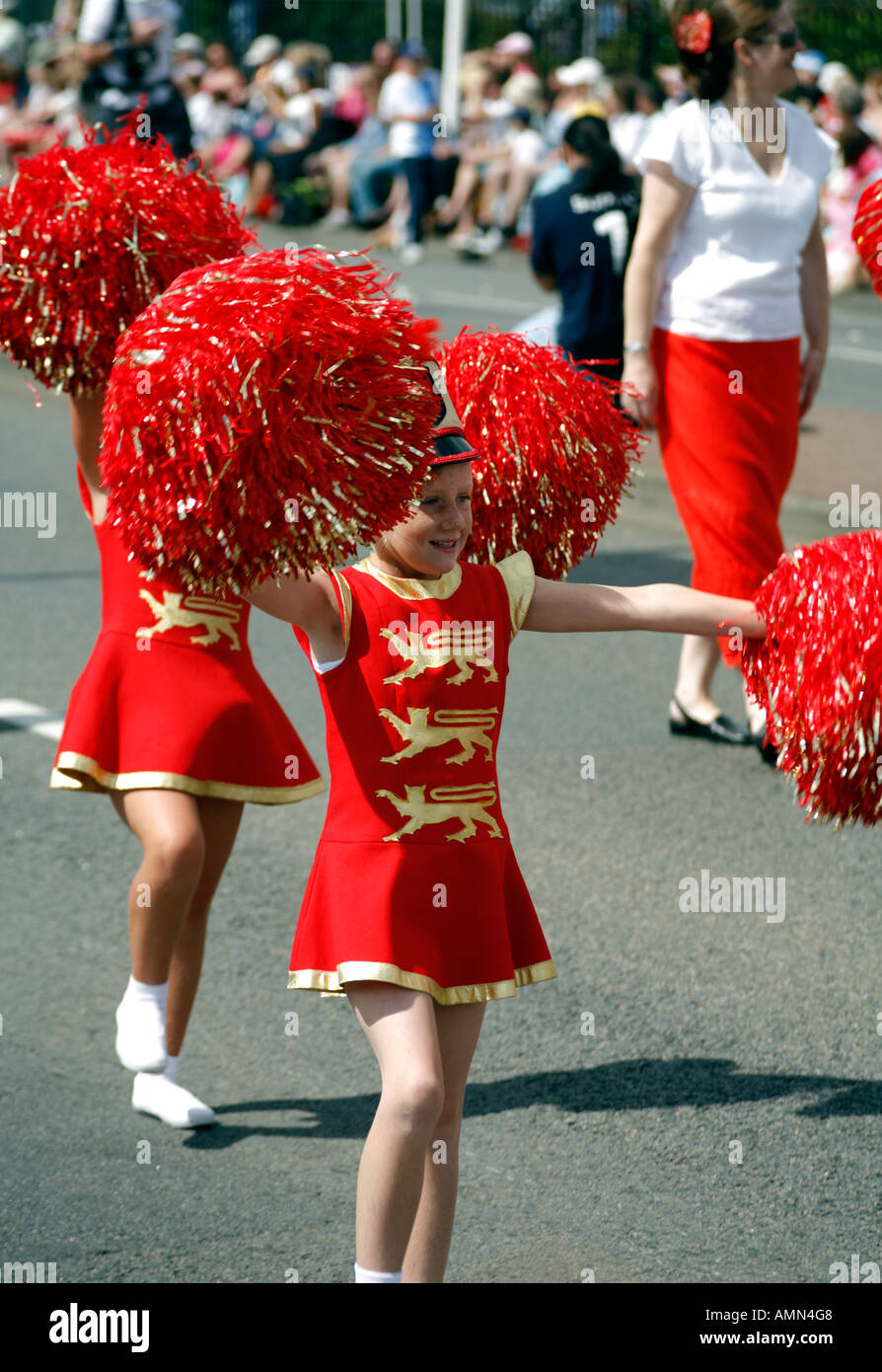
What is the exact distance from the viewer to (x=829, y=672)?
2.60m

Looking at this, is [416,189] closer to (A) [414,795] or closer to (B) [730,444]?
(B) [730,444]

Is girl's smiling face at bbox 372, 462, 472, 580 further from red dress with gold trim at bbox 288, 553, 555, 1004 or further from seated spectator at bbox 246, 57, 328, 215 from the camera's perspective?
seated spectator at bbox 246, 57, 328, 215

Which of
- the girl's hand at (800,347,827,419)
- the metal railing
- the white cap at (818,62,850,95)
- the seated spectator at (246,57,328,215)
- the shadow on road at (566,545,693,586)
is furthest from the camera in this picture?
the metal railing

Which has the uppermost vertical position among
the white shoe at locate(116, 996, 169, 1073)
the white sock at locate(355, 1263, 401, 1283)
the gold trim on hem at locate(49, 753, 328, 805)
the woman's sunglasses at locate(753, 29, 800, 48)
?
the woman's sunglasses at locate(753, 29, 800, 48)

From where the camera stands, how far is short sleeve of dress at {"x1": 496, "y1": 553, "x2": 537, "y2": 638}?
9.39ft

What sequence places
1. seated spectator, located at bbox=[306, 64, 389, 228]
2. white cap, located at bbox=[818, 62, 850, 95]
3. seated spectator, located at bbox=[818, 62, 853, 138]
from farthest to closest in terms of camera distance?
seated spectator, located at bbox=[306, 64, 389, 228] < white cap, located at bbox=[818, 62, 850, 95] < seated spectator, located at bbox=[818, 62, 853, 138]

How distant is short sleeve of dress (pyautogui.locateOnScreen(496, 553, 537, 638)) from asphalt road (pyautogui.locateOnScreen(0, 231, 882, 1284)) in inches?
44.1

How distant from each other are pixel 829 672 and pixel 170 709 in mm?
1471

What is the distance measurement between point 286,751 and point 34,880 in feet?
4.90

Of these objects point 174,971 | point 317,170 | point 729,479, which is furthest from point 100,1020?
point 317,170

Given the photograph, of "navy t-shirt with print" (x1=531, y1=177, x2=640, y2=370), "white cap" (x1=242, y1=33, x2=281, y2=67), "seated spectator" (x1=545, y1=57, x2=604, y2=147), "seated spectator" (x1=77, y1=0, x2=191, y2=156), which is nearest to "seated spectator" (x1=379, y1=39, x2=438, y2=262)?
"seated spectator" (x1=545, y1=57, x2=604, y2=147)

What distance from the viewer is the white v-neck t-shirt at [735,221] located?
17.7 feet

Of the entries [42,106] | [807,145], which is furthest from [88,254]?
[42,106]

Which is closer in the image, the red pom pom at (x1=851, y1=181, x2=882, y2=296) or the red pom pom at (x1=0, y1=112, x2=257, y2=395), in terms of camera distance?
the red pom pom at (x1=851, y1=181, x2=882, y2=296)
